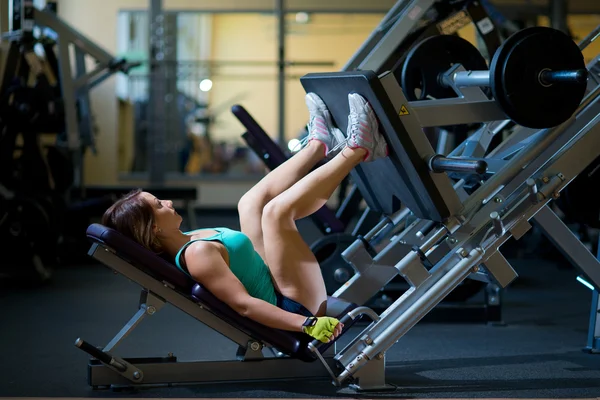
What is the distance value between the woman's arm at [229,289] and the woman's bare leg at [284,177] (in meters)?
0.27

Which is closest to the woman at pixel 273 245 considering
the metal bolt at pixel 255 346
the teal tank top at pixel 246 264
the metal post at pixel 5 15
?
the teal tank top at pixel 246 264

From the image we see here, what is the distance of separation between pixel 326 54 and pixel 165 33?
1.89 metres

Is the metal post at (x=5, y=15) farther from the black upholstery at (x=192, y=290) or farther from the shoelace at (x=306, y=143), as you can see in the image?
the black upholstery at (x=192, y=290)

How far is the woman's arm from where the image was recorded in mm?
2516

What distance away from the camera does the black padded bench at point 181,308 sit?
2.48m

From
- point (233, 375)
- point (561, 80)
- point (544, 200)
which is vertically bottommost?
point (233, 375)

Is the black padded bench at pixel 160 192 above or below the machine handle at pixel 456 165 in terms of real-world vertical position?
below

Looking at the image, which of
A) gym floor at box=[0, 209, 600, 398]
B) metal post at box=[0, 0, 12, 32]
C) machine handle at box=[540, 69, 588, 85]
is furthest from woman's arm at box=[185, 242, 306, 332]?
metal post at box=[0, 0, 12, 32]

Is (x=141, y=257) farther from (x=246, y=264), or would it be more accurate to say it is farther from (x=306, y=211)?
(x=306, y=211)

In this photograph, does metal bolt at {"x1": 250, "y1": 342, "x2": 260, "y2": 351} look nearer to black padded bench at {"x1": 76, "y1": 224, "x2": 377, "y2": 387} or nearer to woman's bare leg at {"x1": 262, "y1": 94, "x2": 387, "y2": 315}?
black padded bench at {"x1": 76, "y1": 224, "x2": 377, "y2": 387}

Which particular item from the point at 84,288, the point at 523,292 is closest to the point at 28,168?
Answer: the point at 84,288

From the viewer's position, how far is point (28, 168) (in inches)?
205

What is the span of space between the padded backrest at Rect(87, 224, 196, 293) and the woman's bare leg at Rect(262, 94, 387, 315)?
0.29 meters

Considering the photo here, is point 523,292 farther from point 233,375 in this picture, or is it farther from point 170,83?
point 170,83
